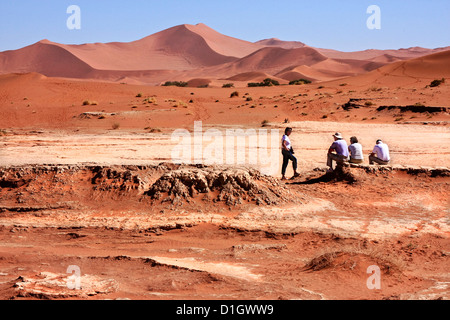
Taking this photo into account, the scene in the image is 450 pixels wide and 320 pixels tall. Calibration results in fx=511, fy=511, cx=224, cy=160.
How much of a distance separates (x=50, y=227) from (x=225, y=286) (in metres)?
4.57

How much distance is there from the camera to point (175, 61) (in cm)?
11156

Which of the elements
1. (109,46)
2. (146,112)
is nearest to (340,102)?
(146,112)

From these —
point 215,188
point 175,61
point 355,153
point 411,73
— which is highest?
point 175,61

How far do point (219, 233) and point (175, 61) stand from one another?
105556 mm

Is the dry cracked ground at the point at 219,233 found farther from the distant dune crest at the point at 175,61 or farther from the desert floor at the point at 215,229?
the distant dune crest at the point at 175,61

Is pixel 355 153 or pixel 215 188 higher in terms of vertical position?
pixel 355 153

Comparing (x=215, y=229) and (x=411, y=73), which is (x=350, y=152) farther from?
(x=411, y=73)

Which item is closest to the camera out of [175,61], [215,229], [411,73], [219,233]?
[219,233]

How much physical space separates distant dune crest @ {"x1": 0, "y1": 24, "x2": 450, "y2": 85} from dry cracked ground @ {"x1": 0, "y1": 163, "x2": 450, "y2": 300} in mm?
62615

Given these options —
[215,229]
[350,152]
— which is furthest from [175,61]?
[215,229]

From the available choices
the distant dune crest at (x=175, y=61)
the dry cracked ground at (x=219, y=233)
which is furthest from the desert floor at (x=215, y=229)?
the distant dune crest at (x=175, y=61)

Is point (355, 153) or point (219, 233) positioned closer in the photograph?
point (219, 233)

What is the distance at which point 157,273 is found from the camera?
22.5 ft

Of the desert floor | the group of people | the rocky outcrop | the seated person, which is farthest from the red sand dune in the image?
the rocky outcrop
